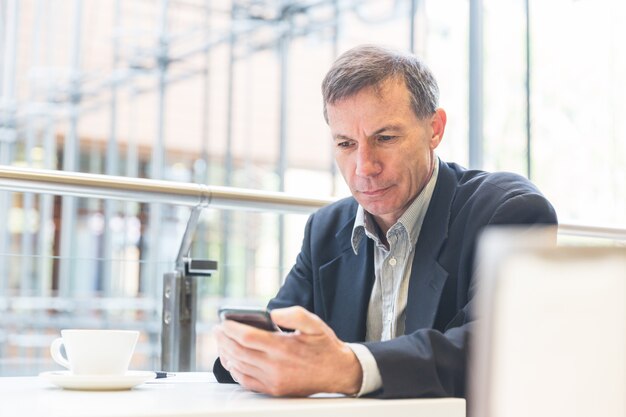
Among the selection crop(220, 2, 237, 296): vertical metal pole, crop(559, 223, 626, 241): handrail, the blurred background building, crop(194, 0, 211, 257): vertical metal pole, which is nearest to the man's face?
crop(559, 223, 626, 241): handrail

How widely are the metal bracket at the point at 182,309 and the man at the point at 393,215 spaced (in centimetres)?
28

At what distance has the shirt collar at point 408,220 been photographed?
1712 millimetres

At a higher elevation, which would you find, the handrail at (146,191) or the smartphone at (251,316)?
the handrail at (146,191)

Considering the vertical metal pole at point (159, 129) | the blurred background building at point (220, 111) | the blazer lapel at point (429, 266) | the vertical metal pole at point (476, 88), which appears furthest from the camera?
the vertical metal pole at point (159, 129)

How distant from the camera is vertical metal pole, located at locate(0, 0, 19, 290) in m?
7.85

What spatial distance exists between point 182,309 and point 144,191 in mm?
314

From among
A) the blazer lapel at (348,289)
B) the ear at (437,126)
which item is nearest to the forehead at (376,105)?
the ear at (437,126)

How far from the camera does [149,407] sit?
0.86 metres

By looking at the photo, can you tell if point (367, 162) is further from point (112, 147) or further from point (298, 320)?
point (112, 147)

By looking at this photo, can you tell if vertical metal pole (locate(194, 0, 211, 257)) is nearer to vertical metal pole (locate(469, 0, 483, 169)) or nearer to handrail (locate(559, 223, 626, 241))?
vertical metal pole (locate(469, 0, 483, 169))

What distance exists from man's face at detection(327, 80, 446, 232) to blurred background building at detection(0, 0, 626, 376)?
258 centimetres

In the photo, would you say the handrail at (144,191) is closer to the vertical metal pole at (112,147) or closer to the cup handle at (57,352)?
the cup handle at (57,352)

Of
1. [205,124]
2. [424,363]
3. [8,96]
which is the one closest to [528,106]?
[424,363]

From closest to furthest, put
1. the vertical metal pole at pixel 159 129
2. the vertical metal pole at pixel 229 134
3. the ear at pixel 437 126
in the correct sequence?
the ear at pixel 437 126
the vertical metal pole at pixel 229 134
the vertical metal pole at pixel 159 129
